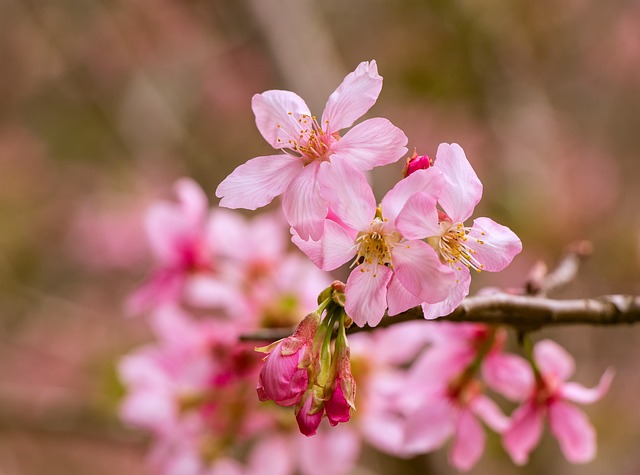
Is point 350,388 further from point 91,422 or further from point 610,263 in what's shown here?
point 610,263

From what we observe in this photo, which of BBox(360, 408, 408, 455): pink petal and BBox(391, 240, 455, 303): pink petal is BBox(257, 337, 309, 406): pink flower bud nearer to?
BBox(391, 240, 455, 303): pink petal

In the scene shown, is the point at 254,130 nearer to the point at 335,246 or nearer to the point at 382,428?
the point at 382,428

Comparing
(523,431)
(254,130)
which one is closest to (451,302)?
(523,431)

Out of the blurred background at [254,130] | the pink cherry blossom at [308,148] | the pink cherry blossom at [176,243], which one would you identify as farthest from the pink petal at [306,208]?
the blurred background at [254,130]

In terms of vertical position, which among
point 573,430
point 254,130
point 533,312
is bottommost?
point 254,130

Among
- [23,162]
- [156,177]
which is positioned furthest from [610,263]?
[23,162]

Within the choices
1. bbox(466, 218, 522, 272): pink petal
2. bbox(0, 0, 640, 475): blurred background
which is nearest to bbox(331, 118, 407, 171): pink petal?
bbox(466, 218, 522, 272): pink petal
